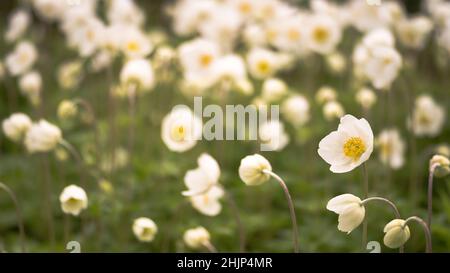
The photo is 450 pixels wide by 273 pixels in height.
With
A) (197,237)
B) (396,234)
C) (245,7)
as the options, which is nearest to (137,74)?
(197,237)

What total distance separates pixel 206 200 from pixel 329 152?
27.9 inches

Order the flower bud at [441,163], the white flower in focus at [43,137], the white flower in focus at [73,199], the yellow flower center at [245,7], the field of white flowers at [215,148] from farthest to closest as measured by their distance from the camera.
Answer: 1. the yellow flower center at [245,7]
2. the field of white flowers at [215,148]
3. the white flower in focus at [43,137]
4. the white flower in focus at [73,199]
5. the flower bud at [441,163]

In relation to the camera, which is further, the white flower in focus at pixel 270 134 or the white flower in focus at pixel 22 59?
the white flower in focus at pixel 22 59

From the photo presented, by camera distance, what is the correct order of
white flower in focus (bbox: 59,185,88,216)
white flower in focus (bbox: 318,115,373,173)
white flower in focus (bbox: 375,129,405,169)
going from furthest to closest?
white flower in focus (bbox: 375,129,405,169)
white flower in focus (bbox: 59,185,88,216)
white flower in focus (bbox: 318,115,373,173)

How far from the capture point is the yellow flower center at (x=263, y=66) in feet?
12.6

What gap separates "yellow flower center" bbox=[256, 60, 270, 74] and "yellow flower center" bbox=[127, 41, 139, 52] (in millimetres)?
703

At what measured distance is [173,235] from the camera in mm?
3281

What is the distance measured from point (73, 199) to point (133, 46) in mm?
1289

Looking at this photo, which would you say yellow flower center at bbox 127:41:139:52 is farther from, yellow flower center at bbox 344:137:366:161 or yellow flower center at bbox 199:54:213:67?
yellow flower center at bbox 344:137:366:161

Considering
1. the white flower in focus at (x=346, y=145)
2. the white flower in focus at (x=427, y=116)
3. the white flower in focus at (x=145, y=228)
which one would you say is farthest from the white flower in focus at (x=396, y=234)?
the white flower in focus at (x=427, y=116)

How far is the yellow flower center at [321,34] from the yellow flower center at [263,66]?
0.30 metres

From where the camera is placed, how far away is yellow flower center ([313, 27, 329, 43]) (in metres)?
3.69

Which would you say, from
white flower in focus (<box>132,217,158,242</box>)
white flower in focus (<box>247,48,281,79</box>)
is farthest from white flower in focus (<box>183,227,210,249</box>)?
white flower in focus (<box>247,48,281,79</box>)

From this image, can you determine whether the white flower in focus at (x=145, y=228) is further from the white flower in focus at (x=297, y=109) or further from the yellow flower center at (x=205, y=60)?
the white flower in focus at (x=297, y=109)
